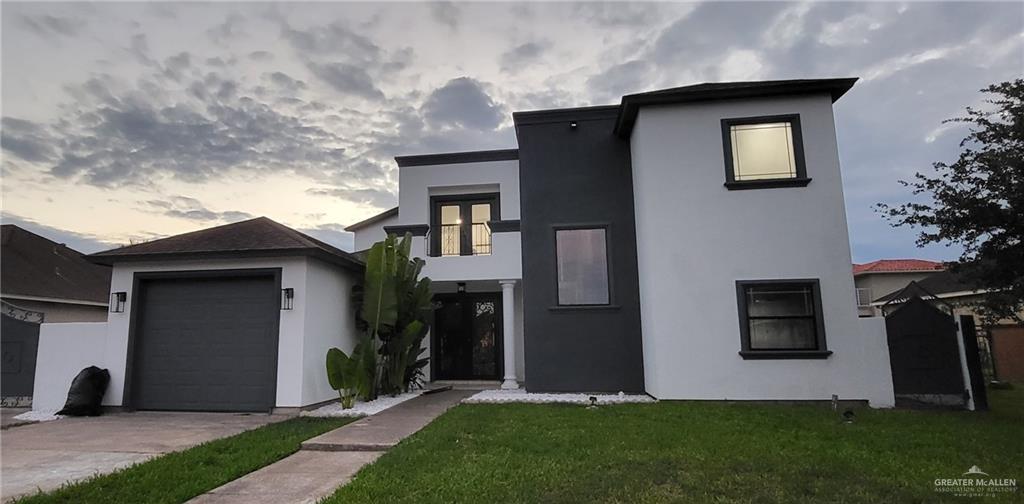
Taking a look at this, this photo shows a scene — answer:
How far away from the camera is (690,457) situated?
5.04 metres

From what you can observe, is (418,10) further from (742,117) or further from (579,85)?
(742,117)

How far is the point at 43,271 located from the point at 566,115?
601 inches

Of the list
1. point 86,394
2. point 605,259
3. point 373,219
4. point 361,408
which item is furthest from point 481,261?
point 86,394

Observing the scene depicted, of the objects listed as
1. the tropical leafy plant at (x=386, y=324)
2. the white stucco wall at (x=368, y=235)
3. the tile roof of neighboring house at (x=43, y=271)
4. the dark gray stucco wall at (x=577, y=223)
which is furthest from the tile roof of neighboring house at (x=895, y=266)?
the tile roof of neighboring house at (x=43, y=271)

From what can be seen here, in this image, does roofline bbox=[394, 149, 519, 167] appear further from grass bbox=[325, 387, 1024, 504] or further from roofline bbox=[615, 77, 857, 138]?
grass bbox=[325, 387, 1024, 504]

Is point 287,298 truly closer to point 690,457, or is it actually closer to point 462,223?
point 462,223

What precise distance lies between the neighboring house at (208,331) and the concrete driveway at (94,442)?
0.51m

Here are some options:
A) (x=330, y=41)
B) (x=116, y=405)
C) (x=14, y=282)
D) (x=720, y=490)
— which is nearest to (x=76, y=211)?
(x=14, y=282)

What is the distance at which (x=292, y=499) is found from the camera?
13.5ft

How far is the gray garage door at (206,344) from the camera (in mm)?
9086

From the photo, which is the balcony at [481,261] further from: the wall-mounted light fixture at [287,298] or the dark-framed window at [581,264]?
the wall-mounted light fixture at [287,298]

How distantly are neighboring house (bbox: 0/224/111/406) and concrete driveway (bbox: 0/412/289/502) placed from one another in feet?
9.71

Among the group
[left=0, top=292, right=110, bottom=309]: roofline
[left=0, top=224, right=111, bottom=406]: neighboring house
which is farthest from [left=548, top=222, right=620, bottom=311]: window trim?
[left=0, top=292, right=110, bottom=309]: roofline

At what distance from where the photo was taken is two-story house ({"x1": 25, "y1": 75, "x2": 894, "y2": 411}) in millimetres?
8805
